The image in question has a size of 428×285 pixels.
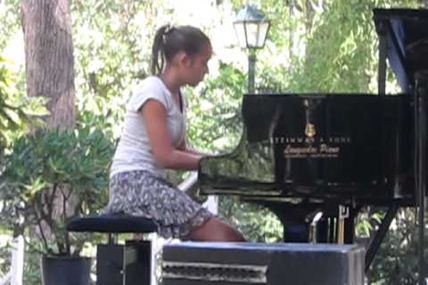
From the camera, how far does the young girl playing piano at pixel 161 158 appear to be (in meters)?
3.56

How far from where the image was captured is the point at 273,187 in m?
3.69

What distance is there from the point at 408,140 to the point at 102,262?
47.8 inches

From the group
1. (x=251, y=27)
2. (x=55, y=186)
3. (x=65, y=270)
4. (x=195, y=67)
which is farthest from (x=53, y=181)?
(x=251, y=27)

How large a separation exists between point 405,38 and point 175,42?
889 millimetres

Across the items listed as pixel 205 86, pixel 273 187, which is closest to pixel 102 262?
pixel 273 187

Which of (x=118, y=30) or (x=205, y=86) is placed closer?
(x=205, y=86)

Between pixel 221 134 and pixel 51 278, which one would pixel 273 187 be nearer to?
pixel 51 278

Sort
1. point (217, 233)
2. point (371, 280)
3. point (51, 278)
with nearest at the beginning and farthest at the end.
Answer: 1. point (217, 233)
2. point (51, 278)
3. point (371, 280)

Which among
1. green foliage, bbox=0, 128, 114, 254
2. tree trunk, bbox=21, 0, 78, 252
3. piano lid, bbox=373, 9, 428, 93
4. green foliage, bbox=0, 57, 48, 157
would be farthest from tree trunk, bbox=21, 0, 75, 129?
piano lid, bbox=373, 9, 428, 93

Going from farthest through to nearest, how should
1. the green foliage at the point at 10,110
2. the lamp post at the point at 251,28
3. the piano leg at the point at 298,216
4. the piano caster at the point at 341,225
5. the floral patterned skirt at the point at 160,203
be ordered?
the lamp post at the point at 251,28 < the green foliage at the point at 10,110 < the piano caster at the point at 341,225 < the piano leg at the point at 298,216 < the floral patterned skirt at the point at 160,203

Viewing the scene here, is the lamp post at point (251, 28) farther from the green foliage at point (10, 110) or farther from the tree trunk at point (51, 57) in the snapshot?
the green foliage at point (10, 110)

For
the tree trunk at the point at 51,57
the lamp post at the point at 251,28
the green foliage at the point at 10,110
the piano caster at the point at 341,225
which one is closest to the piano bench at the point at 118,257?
the piano caster at the point at 341,225

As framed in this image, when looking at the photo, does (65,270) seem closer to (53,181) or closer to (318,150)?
(53,181)

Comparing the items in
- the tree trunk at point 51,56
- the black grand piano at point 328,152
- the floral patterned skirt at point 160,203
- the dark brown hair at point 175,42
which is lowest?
the floral patterned skirt at point 160,203
